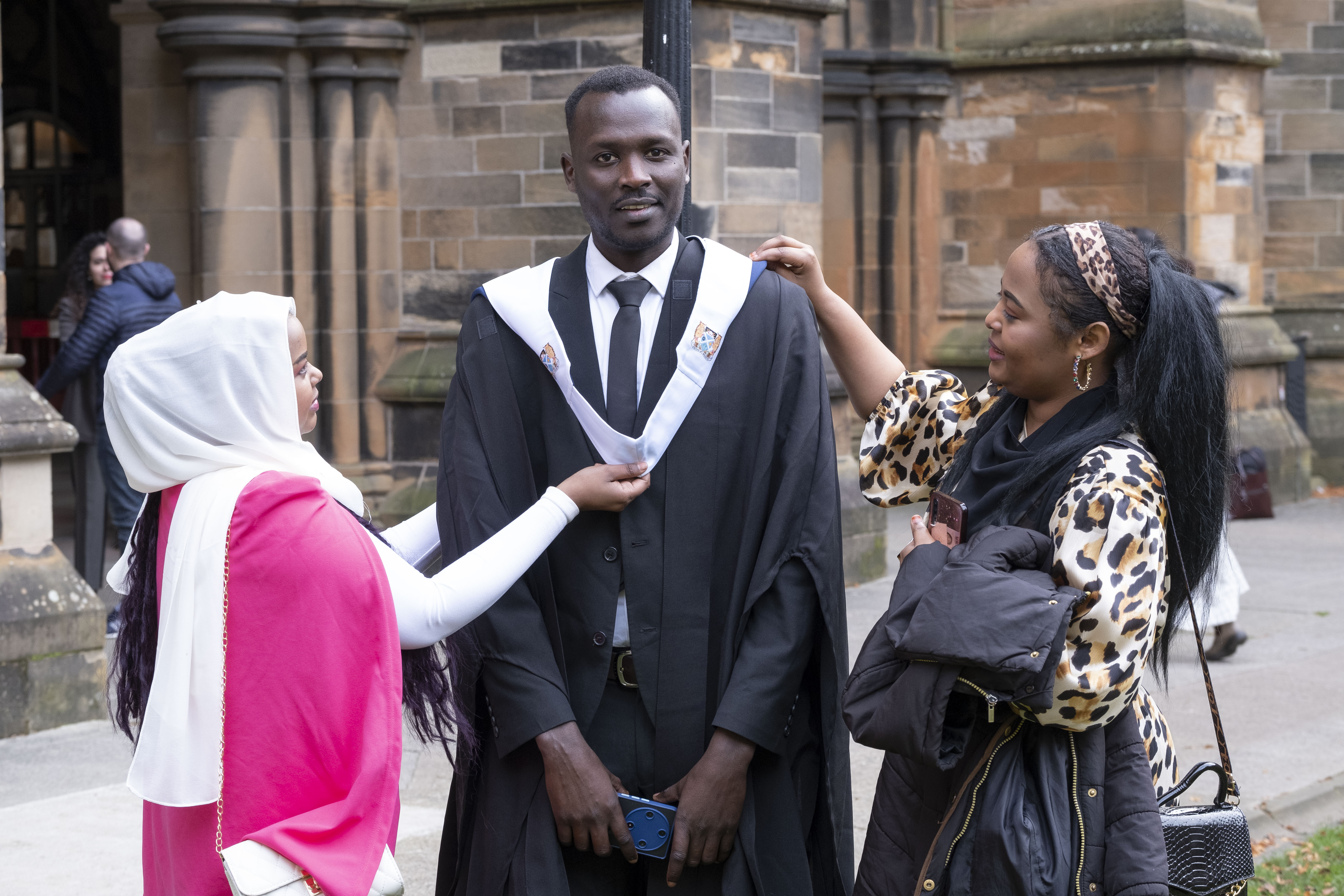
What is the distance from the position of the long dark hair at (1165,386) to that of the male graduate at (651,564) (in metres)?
0.44

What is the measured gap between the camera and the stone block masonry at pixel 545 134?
823cm

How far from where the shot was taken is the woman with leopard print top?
2.32 m

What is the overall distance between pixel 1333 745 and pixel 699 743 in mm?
3700

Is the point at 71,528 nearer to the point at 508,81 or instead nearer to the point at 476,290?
the point at 508,81

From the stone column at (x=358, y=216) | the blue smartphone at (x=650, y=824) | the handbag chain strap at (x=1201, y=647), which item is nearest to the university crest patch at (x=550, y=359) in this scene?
the blue smartphone at (x=650, y=824)

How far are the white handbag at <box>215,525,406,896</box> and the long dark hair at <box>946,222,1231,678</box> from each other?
1145 mm

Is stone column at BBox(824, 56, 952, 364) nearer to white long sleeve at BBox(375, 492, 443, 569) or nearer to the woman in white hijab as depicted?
white long sleeve at BBox(375, 492, 443, 569)

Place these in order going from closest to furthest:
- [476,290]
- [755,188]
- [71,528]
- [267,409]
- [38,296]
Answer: [267,409] < [476,290] < [755,188] < [71,528] < [38,296]

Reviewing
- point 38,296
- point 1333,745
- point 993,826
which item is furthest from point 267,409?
point 38,296

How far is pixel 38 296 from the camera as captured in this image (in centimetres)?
1335

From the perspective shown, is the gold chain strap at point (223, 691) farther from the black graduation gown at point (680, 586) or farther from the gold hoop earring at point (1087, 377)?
the gold hoop earring at point (1087, 377)

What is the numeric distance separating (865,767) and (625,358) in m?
2.99

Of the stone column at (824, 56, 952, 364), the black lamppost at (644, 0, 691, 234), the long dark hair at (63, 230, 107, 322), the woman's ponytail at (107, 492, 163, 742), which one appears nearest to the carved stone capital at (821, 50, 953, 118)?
the stone column at (824, 56, 952, 364)

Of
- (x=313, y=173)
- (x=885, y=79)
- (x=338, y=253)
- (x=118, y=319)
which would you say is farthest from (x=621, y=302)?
(x=885, y=79)
